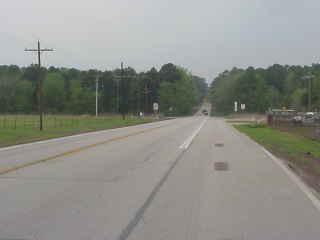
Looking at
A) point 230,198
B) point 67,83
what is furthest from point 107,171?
point 67,83

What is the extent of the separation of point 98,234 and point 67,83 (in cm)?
17100

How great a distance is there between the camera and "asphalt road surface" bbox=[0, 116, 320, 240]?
21.6 feet

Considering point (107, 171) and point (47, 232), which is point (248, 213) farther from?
point (107, 171)

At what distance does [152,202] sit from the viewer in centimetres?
855

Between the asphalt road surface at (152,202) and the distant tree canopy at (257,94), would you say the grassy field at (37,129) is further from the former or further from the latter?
the distant tree canopy at (257,94)

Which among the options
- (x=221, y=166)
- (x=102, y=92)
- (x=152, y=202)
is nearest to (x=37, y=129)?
(x=221, y=166)

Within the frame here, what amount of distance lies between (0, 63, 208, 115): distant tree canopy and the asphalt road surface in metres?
134

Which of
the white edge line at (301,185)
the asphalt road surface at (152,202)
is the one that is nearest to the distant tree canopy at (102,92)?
the white edge line at (301,185)

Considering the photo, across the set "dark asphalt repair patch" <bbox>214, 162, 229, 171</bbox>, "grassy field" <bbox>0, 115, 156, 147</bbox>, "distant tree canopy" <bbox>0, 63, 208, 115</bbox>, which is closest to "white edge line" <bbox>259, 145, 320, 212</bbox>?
"dark asphalt repair patch" <bbox>214, 162, 229, 171</bbox>

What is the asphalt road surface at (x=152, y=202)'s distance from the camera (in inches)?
259

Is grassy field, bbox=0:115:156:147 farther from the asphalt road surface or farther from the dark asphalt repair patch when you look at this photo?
the dark asphalt repair patch

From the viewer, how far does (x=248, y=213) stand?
7.75 metres

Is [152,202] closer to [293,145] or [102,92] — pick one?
[293,145]

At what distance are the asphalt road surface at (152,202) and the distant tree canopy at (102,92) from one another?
134 m
